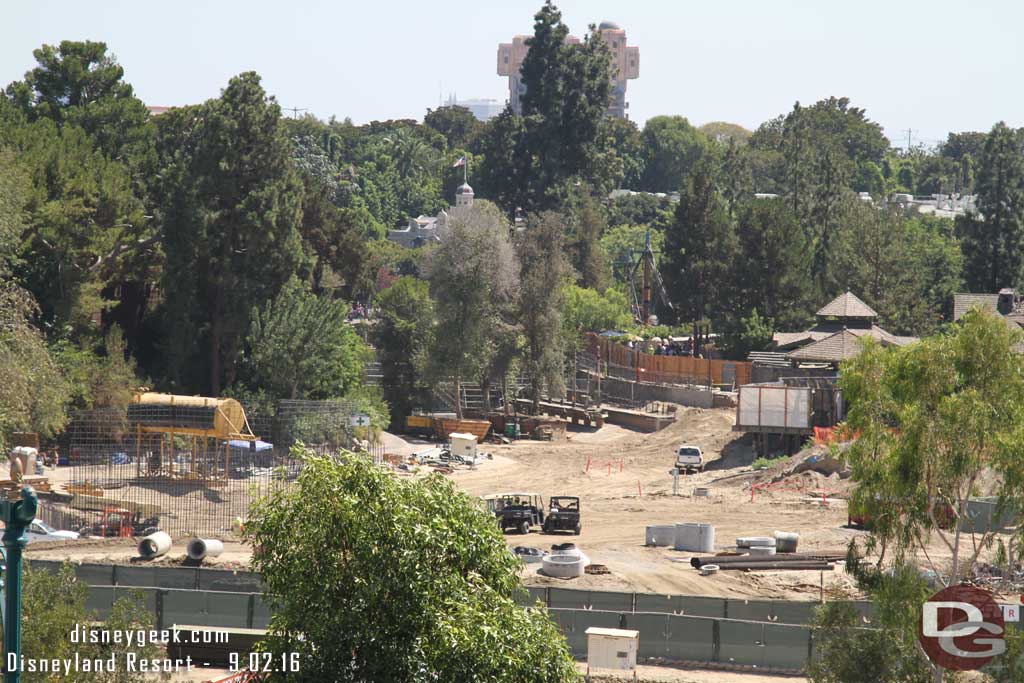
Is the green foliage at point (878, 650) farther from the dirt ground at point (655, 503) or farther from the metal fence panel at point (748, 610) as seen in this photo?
the metal fence panel at point (748, 610)

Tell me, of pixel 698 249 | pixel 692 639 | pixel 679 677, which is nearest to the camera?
pixel 679 677

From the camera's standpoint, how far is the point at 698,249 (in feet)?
328

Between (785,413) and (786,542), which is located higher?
(785,413)

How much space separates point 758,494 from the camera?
183ft

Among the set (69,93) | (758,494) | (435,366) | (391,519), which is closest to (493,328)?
(435,366)

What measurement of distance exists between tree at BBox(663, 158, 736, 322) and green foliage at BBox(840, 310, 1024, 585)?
73518 millimetres

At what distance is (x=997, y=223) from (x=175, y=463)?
218 ft

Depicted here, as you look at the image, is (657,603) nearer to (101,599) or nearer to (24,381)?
(101,599)

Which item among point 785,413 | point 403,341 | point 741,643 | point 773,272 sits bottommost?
point 741,643

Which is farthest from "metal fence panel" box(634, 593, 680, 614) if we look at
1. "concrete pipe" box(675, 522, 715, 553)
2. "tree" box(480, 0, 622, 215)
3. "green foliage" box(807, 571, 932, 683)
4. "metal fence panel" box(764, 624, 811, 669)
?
"tree" box(480, 0, 622, 215)

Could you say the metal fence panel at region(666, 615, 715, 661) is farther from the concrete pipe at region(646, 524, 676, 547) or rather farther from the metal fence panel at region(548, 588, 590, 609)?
the concrete pipe at region(646, 524, 676, 547)

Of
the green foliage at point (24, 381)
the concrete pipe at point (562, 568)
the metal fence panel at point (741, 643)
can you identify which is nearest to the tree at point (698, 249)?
the green foliage at point (24, 381)

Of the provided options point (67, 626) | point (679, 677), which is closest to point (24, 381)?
point (67, 626)

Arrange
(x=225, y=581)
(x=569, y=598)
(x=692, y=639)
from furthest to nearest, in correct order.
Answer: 1. (x=225, y=581)
2. (x=569, y=598)
3. (x=692, y=639)
